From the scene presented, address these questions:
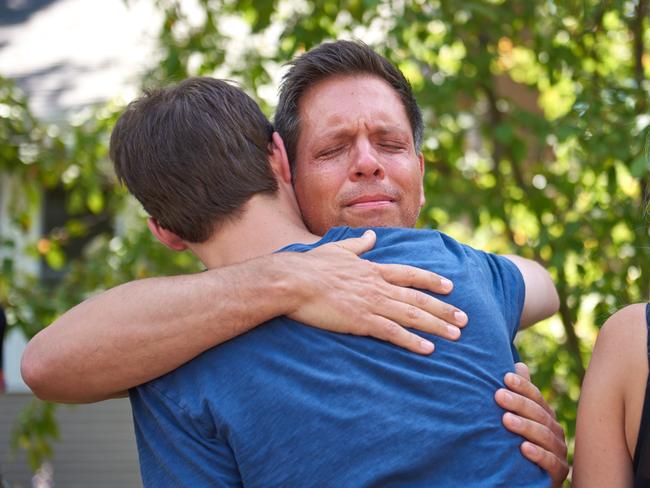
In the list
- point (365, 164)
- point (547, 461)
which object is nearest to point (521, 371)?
point (547, 461)

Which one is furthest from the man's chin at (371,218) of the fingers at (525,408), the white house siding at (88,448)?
the white house siding at (88,448)

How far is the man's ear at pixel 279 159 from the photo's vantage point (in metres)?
2.50

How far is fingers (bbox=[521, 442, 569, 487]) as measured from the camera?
6.96 feet

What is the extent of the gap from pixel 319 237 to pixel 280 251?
0.70 ft

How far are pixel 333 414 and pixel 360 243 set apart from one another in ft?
1.61

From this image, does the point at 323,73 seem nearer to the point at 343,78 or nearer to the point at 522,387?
the point at 343,78

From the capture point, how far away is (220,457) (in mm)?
2078

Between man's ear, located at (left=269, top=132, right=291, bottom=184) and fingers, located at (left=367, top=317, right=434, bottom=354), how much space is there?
1.90 feet

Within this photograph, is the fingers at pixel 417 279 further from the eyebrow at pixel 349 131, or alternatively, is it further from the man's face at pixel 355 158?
the eyebrow at pixel 349 131

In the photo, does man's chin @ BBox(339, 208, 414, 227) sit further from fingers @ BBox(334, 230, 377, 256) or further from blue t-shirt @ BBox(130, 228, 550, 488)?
blue t-shirt @ BBox(130, 228, 550, 488)

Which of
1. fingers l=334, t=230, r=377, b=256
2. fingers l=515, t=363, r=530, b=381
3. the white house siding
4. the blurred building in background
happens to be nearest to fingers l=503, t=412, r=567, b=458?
fingers l=515, t=363, r=530, b=381

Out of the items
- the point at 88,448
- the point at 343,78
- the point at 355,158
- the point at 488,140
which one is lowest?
the point at 88,448

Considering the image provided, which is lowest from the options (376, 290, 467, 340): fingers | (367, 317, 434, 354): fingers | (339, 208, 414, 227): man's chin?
(367, 317, 434, 354): fingers

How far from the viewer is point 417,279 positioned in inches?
86.4
